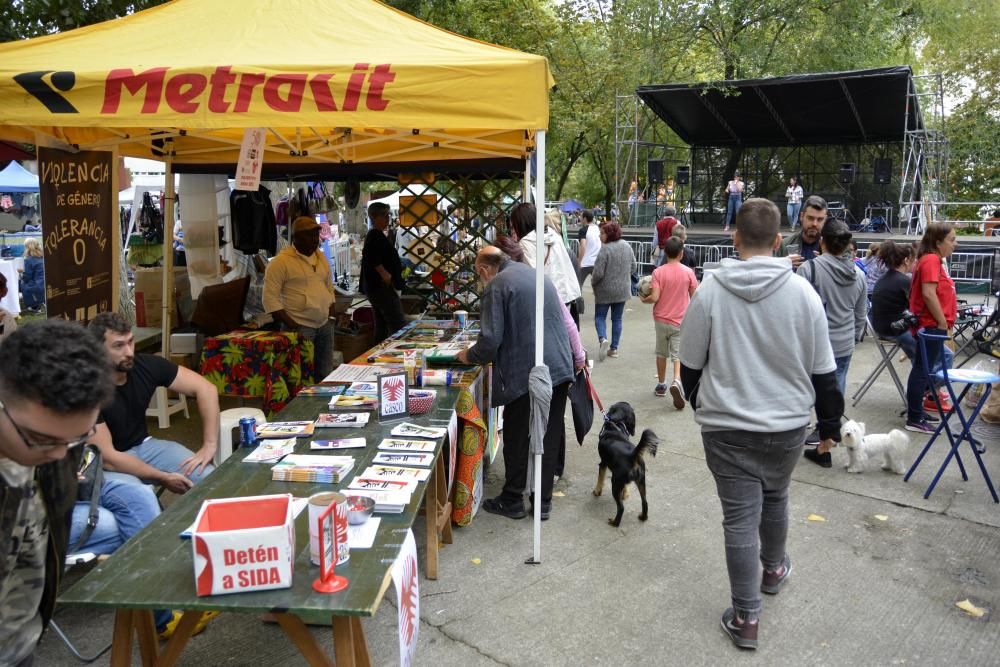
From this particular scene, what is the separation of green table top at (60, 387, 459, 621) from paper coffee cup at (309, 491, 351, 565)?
42 mm

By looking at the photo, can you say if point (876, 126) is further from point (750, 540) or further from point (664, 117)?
point (750, 540)

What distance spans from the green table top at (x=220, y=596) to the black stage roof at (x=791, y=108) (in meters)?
14.4

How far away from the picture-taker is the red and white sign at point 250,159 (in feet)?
16.6

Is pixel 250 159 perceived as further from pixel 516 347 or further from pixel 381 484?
pixel 381 484

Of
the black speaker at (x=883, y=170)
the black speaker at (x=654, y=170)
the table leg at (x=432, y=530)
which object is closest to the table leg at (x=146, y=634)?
the table leg at (x=432, y=530)

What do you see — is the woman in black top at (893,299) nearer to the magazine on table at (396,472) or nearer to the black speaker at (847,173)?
the magazine on table at (396,472)

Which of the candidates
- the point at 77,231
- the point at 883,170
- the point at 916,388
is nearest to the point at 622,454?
the point at 916,388

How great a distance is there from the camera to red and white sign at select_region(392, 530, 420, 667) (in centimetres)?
228

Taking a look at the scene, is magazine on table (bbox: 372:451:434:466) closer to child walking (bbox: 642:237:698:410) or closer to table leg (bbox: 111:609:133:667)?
table leg (bbox: 111:609:133:667)

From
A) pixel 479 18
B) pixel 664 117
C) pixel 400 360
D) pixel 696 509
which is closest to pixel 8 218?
pixel 479 18

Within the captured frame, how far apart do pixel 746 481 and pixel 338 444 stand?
1.74 metres

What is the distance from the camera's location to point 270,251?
8.76 meters

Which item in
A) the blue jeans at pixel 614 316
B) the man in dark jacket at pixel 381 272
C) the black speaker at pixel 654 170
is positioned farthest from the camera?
the black speaker at pixel 654 170

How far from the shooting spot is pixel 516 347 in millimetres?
4078
